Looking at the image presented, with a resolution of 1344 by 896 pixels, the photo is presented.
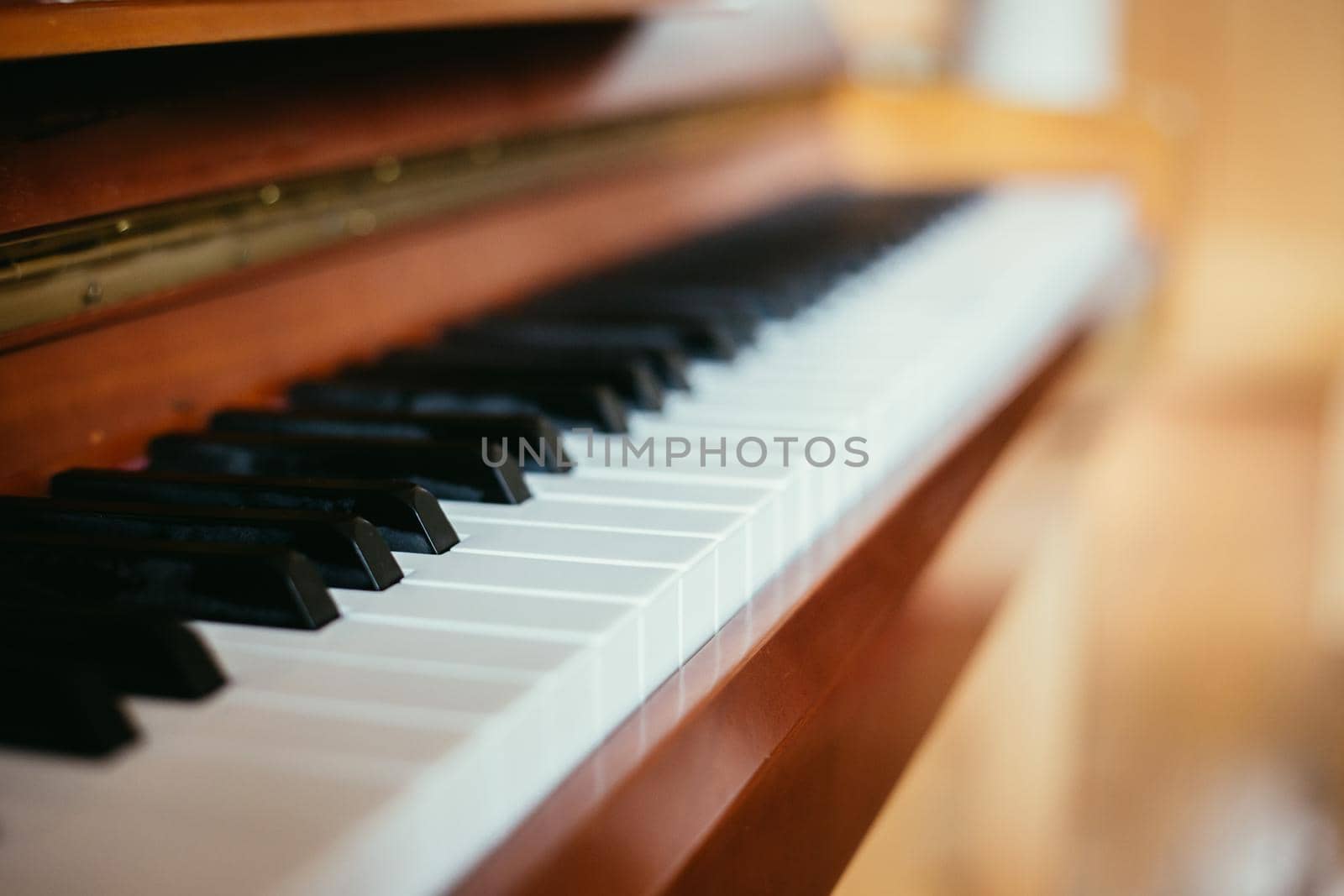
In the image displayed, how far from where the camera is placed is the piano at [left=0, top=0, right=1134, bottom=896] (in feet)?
1.39

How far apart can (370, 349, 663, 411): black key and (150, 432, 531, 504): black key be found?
6.4 inches

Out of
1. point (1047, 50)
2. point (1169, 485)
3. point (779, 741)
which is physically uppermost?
point (1047, 50)

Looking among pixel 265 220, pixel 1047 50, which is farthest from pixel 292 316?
pixel 1047 50

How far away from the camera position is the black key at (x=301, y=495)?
62 cm

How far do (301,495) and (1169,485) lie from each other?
7.15ft

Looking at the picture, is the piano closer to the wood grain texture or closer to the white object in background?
the wood grain texture

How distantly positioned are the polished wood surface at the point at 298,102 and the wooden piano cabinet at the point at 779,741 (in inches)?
19.0

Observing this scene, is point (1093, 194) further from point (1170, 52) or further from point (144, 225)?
point (144, 225)

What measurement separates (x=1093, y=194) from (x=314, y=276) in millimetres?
1389

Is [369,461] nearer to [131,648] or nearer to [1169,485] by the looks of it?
[131,648]

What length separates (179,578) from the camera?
21.5 inches

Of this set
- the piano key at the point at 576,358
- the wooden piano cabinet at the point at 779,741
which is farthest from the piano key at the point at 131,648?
the piano key at the point at 576,358

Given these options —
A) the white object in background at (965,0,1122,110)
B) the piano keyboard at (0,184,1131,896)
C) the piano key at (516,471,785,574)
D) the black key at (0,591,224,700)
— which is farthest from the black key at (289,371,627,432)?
the white object in background at (965,0,1122,110)

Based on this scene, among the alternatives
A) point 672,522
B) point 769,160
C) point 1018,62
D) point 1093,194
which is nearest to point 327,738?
point 672,522
